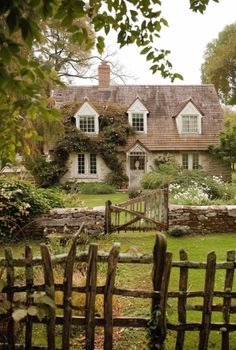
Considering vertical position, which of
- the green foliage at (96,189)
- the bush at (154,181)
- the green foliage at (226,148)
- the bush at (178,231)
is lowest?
the bush at (178,231)

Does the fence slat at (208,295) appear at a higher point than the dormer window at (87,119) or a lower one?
lower

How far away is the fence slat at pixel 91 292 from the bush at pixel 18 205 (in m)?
6.67

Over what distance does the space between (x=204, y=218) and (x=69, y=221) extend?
424 cm

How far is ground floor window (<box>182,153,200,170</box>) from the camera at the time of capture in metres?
27.6

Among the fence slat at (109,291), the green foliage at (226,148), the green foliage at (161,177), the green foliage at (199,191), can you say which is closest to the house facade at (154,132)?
the green foliage at (226,148)

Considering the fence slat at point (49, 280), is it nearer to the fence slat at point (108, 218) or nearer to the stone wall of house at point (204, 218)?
the fence slat at point (108, 218)

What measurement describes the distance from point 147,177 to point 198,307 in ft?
58.8

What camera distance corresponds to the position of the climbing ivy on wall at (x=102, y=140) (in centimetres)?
2709

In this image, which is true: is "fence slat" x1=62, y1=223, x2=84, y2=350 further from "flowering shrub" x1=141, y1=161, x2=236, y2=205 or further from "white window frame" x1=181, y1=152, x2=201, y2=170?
"white window frame" x1=181, y1=152, x2=201, y2=170

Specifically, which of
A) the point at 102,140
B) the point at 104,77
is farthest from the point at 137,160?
the point at 104,77

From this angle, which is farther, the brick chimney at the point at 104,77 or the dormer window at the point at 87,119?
the brick chimney at the point at 104,77

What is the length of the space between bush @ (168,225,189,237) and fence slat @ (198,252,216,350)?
7.42 metres

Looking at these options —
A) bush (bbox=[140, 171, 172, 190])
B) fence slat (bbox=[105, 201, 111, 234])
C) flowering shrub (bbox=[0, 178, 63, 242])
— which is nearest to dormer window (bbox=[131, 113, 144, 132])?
bush (bbox=[140, 171, 172, 190])

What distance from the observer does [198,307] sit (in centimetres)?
461
